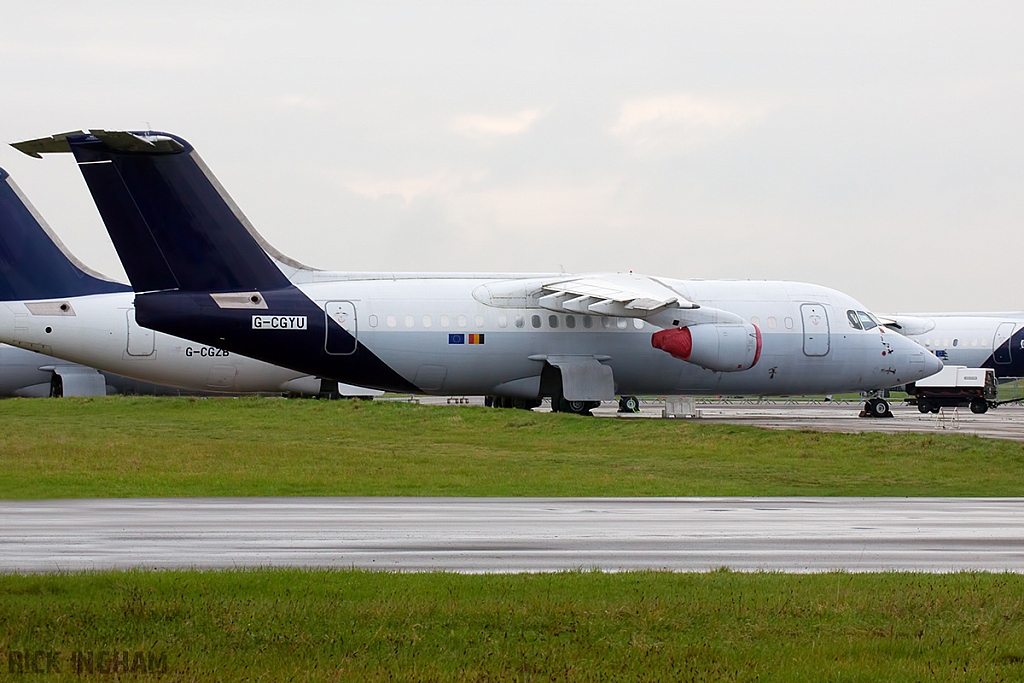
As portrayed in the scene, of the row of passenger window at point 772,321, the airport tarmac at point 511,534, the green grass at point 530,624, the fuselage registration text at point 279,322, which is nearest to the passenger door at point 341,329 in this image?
the fuselage registration text at point 279,322

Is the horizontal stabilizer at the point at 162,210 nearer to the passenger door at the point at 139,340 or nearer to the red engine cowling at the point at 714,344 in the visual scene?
the passenger door at the point at 139,340

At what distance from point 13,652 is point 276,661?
1853 millimetres

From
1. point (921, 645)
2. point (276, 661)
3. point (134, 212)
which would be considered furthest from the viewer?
point (134, 212)

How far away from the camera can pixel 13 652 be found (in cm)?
913

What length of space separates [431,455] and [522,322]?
43.4 feet

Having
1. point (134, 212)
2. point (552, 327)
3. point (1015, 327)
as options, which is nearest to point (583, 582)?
point (134, 212)

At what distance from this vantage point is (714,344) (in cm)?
4172

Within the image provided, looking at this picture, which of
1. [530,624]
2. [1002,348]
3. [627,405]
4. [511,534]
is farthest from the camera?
[1002,348]

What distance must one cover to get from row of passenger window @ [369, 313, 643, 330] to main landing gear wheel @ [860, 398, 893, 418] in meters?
20.9

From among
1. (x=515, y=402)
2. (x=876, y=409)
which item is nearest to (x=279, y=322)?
(x=515, y=402)

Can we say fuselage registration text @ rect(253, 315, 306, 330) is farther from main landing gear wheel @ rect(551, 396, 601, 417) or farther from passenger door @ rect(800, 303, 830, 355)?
passenger door @ rect(800, 303, 830, 355)

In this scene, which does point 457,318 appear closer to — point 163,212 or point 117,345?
point 163,212

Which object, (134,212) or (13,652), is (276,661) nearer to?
(13,652)

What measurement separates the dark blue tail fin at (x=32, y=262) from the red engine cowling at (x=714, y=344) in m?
19.3
